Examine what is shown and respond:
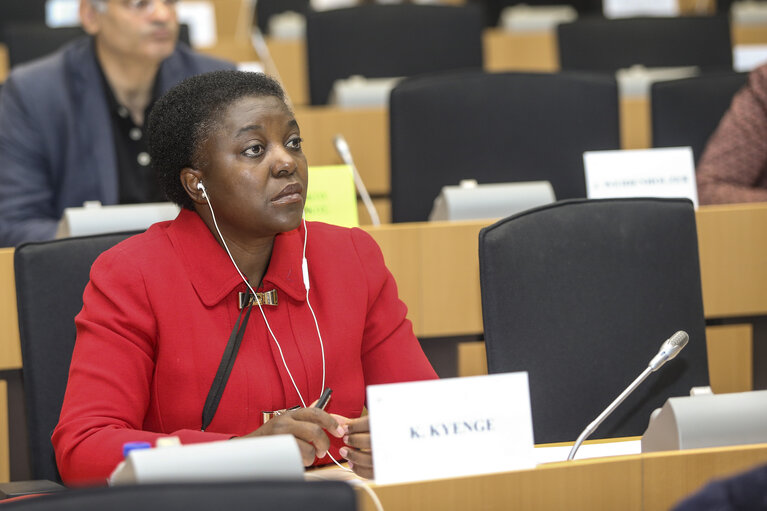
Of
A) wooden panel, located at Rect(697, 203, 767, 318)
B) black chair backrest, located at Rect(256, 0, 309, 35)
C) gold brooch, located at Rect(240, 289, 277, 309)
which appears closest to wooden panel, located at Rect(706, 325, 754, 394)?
wooden panel, located at Rect(697, 203, 767, 318)

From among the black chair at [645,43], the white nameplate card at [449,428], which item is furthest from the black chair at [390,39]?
the white nameplate card at [449,428]

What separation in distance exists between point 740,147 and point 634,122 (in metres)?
0.67

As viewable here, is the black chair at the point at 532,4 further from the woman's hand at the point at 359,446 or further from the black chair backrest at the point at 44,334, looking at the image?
the woman's hand at the point at 359,446

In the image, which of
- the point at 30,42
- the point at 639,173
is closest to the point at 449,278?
the point at 639,173

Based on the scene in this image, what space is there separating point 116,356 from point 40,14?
9.85 ft

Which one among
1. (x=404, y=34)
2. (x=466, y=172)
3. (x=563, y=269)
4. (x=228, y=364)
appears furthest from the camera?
(x=404, y=34)

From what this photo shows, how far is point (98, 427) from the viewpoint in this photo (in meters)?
1.54

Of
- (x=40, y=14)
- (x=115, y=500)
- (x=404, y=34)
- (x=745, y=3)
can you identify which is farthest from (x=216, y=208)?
(x=745, y=3)

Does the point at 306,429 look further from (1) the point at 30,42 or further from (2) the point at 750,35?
(2) the point at 750,35

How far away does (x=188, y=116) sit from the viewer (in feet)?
5.60

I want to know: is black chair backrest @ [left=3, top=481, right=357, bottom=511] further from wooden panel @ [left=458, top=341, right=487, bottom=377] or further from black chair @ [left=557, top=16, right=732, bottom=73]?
black chair @ [left=557, top=16, right=732, bottom=73]

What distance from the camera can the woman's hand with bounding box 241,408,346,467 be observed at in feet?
4.78

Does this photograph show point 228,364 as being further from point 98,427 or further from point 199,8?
point 199,8

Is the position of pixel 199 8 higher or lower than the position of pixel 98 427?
higher
